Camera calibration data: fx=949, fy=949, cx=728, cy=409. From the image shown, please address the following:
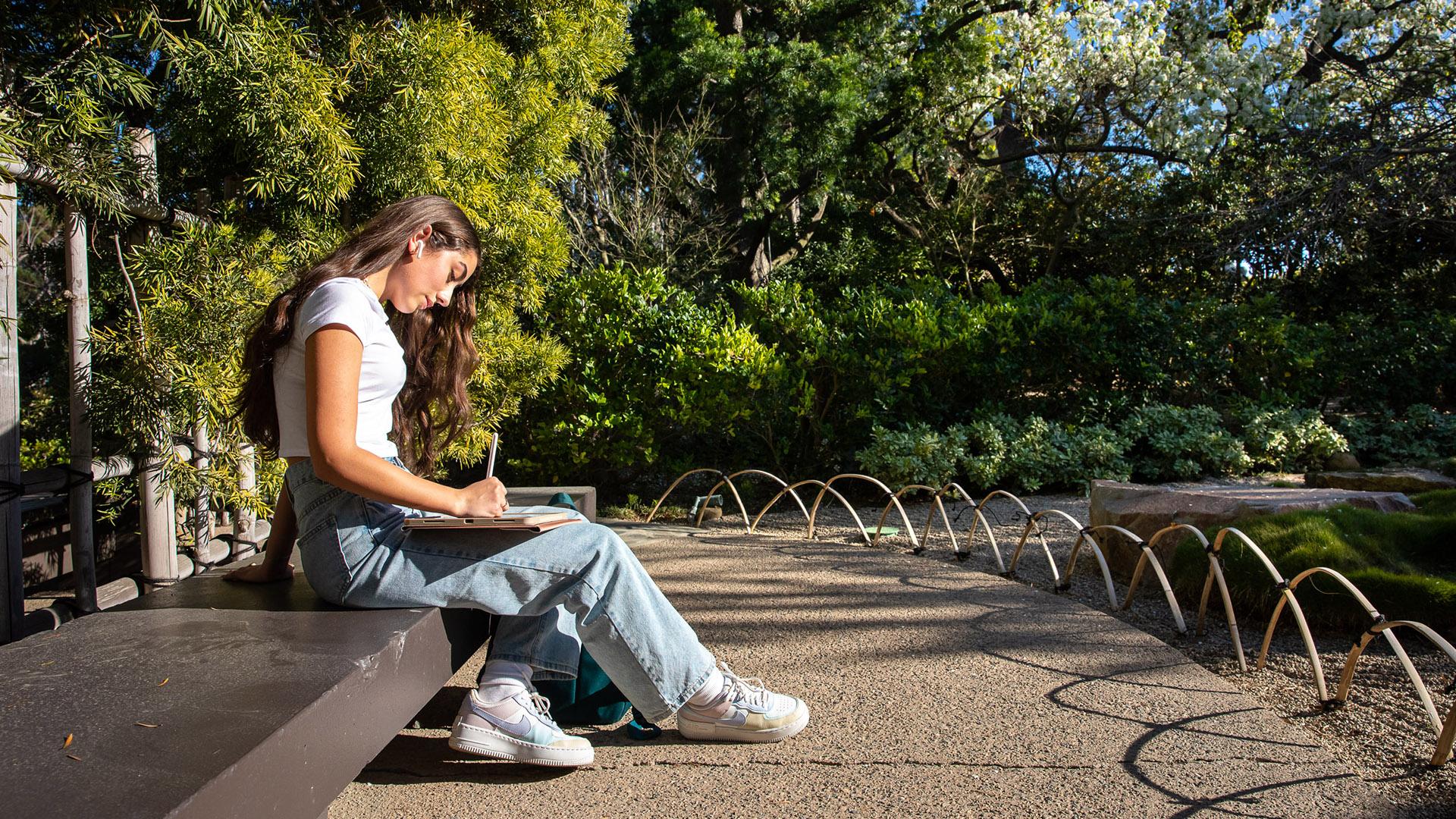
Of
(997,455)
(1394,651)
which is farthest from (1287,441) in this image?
(1394,651)

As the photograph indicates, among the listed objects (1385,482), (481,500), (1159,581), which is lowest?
(1159,581)

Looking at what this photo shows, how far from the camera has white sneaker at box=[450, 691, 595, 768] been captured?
7.28 ft

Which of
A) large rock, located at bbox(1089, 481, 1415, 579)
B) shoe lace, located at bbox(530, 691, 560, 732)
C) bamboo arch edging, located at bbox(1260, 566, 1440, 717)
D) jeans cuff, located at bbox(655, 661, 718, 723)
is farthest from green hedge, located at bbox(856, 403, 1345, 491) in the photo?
shoe lace, located at bbox(530, 691, 560, 732)

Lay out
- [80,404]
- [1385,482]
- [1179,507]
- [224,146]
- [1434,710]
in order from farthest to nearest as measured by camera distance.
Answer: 1. [1385,482]
2. [1179,507]
3. [224,146]
4. [80,404]
5. [1434,710]

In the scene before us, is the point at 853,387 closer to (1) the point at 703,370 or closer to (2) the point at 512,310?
(1) the point at 703,370

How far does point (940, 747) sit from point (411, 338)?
1.87 meters

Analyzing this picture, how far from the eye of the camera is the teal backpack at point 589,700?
2.45m

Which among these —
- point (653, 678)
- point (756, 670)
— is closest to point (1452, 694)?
point (756, 670)

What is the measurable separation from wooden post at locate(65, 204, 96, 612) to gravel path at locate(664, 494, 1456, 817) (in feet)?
11.8

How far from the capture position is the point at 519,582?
2.23 meters

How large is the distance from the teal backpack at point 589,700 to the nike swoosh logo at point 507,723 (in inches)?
7.6

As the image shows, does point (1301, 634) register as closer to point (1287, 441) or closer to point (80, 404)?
point (80, 404)

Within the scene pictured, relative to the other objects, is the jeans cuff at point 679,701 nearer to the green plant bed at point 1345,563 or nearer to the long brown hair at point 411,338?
the long brown hair at point 411,338

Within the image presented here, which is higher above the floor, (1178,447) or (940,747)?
(1178,447)
